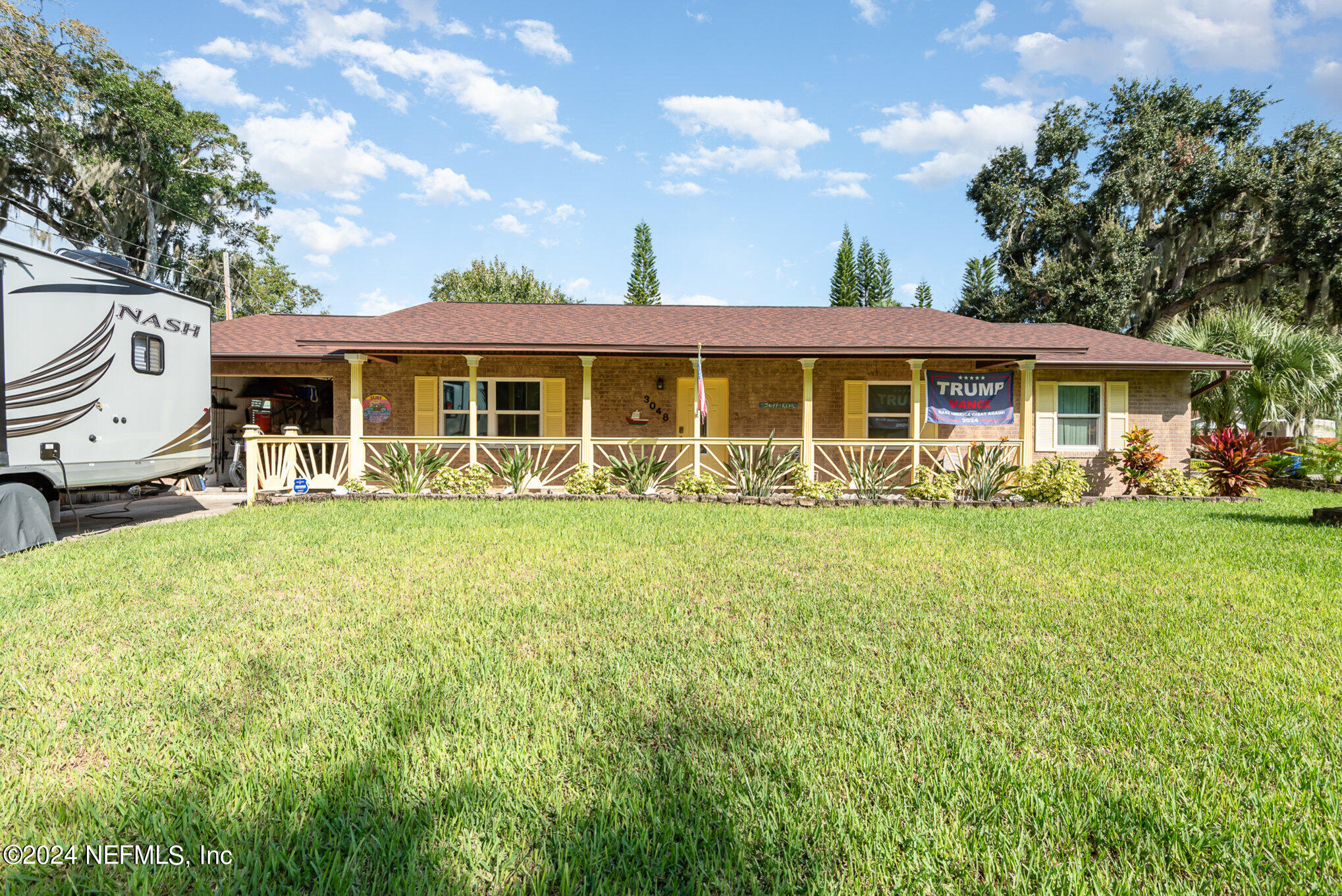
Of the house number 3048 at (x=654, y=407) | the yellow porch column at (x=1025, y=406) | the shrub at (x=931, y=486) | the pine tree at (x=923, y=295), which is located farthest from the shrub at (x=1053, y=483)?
the pine tree at (x=923, y=295)

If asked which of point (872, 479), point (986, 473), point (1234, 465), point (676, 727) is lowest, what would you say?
point (676, 727)

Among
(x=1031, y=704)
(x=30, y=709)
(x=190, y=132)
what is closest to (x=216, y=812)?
(x=30, y=709)

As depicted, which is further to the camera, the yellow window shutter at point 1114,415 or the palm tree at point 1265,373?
the palm tree at point 1265,373

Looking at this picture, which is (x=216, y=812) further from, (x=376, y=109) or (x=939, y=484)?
(x=376, y=109)

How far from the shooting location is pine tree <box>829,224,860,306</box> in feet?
141

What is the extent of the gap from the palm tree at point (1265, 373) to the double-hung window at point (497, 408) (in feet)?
52.6

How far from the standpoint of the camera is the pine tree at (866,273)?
1747 inches

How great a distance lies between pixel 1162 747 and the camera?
104 inches

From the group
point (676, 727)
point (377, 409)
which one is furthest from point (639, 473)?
point (676, 727)

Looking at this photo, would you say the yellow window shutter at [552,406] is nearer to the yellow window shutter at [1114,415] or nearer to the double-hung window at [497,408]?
the double-hung window at [497,408]

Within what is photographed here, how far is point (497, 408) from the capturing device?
532 inches

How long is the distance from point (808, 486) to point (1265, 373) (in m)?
12.3

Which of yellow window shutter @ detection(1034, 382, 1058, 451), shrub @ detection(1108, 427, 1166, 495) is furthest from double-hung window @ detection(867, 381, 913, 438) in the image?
shrub @ detection(1108, 427, 1166, 495)

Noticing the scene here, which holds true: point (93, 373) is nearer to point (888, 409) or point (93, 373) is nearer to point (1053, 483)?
point (888, 409)
